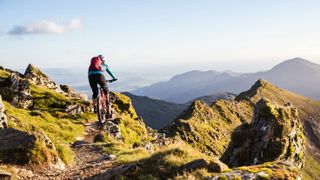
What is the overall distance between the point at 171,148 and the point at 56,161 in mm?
7096

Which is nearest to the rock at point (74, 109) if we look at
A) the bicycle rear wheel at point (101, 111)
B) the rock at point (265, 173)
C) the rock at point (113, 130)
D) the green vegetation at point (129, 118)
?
the green vegetation at point (129, 118)

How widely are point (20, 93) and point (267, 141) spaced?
91.1ft

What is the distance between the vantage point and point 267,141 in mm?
33000

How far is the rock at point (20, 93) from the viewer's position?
4032 cm

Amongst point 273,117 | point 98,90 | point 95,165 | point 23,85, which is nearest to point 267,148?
point 273,117

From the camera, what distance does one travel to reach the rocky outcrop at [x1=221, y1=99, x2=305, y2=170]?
29422 millimetres

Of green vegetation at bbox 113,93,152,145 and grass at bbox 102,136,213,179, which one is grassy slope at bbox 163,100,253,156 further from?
grass at bbox 102,136,213,179

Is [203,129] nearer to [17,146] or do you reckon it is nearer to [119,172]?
[17,146]

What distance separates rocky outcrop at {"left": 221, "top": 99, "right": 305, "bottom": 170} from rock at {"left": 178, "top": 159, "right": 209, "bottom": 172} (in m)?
16.0

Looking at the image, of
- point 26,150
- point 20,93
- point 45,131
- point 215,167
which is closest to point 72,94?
point 20,93

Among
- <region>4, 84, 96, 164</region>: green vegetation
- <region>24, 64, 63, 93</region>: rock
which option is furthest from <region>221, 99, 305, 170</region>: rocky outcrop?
<region>24, 64, 63, 93</region>: rock

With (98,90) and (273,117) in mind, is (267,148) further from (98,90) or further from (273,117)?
(98,90)

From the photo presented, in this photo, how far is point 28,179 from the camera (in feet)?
52.6

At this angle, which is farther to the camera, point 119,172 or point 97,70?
point 97,70
